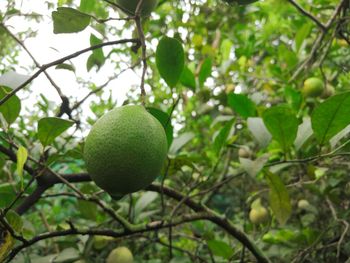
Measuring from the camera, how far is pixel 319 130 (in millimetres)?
868

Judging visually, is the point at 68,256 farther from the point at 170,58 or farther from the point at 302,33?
the point at 302,33

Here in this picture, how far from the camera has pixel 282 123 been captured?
0.94m

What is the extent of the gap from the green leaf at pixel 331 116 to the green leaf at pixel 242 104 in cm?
38

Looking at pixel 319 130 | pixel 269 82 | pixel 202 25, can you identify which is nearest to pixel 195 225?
pixel 269 82

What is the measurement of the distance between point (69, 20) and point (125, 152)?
0.31 meters

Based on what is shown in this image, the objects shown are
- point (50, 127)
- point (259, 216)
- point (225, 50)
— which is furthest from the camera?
point (225, 50)

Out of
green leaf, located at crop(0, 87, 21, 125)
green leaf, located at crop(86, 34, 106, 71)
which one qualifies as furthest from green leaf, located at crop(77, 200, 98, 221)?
green leaf, located at crop(0, 87, 21, 125)

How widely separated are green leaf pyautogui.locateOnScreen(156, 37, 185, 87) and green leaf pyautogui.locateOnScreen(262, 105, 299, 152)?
0.73 ft

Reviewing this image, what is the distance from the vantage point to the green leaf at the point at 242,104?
1223 millimetres

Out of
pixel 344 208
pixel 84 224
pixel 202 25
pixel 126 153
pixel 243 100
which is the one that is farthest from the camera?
pixel 202 25

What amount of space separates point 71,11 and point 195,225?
1376 mm

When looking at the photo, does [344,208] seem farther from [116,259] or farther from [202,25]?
[202,25]

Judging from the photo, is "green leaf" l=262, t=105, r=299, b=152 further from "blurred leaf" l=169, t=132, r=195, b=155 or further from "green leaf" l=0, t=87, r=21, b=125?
"green leaf" l=0, t=87, r=21, b=125

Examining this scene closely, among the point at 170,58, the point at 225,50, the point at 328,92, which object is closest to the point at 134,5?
the point at 170,58
